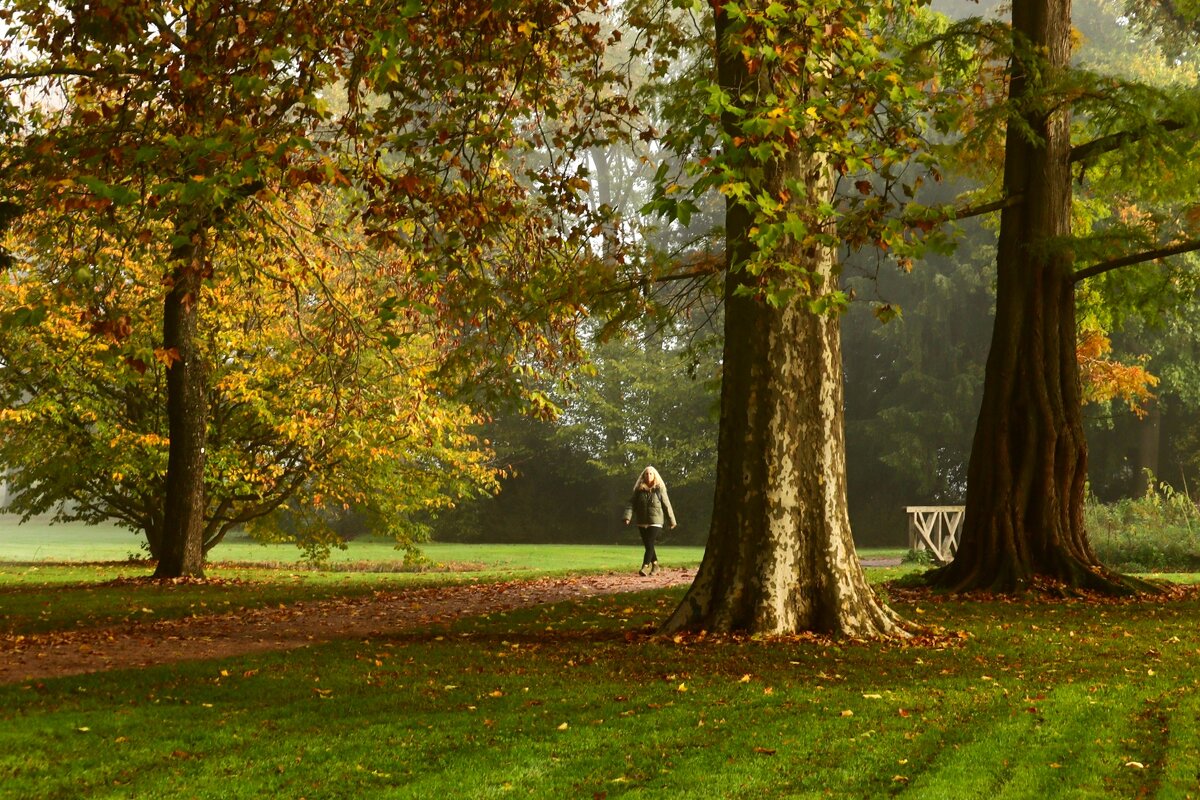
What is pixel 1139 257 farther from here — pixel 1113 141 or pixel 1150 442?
pixel 1150 442

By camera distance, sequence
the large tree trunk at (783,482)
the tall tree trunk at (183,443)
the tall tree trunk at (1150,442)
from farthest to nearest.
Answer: the tall tree trunk at (1150,442)
the tall tree trunk at (183,443)
the large tree trunk at (783,482)

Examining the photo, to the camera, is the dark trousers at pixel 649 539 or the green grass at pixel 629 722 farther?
the dark trousers at pixel 649 539

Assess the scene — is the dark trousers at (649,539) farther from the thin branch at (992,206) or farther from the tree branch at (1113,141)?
the tree branch at (1113,141)

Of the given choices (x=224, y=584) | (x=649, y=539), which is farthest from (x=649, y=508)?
(x=224, y=584)

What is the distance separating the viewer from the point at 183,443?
15.9 m

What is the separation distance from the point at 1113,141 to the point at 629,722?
9735 millimetres

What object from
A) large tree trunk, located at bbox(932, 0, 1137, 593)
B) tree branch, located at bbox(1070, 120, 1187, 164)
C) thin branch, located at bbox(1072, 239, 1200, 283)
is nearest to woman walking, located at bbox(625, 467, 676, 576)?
large tree trunk, located at bbox(932, 0, 1137, 593)

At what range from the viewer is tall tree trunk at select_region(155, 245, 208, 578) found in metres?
15.8

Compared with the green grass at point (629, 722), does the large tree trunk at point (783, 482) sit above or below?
above

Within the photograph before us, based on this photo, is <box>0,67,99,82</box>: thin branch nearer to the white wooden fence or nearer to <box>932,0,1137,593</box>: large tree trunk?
<box>932,0,1137,593</box>: large tree trunk

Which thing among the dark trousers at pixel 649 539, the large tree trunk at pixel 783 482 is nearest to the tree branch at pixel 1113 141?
the large tree trunk at pixel 783 482

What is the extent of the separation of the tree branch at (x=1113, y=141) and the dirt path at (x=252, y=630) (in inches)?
302

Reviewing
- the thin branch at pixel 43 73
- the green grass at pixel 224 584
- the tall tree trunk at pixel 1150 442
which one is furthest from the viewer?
the tall tree trunk at pixel 1150 442

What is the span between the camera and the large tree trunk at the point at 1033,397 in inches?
521
